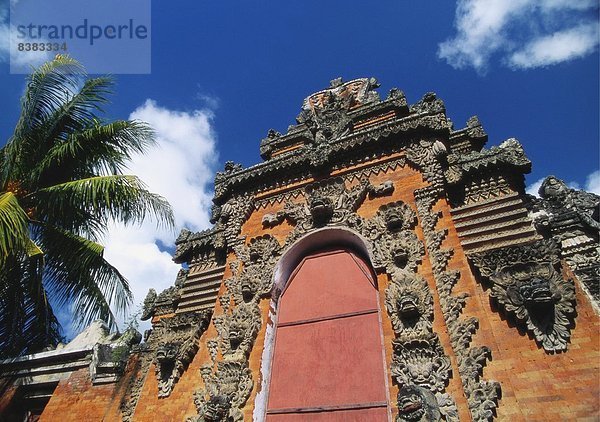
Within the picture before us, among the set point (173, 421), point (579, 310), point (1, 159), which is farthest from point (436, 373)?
point (1, 159)

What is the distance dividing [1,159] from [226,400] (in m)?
9.28

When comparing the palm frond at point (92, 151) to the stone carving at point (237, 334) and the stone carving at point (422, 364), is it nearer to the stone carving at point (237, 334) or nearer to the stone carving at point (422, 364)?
the stone carving at point (237, 334)

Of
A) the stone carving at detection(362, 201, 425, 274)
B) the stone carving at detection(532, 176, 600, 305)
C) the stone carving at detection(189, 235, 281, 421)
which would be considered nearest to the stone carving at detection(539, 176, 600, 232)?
the stone carving at detection(532, 176, 600, 305)

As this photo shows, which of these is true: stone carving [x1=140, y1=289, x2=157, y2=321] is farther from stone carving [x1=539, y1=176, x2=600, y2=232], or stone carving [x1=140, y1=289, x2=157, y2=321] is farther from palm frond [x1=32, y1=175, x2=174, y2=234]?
stone carving [x1=539, y1=176, x2=600, y2=232]

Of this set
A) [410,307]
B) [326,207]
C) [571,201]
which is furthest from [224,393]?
[571,201]

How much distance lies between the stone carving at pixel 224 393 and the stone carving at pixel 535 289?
4503mm

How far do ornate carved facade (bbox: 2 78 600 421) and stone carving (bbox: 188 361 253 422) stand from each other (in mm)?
24

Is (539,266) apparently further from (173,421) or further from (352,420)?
(173,421)

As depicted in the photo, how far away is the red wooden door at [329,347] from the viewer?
647 cm

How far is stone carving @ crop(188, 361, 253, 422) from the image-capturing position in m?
6.89

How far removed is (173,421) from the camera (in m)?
7.41

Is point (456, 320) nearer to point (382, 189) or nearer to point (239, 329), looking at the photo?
point (382, 189)

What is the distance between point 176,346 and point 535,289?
21.6ft

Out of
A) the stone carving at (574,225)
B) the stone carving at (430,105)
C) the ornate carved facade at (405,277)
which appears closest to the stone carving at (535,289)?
the ornate carved facade at (405,277)
